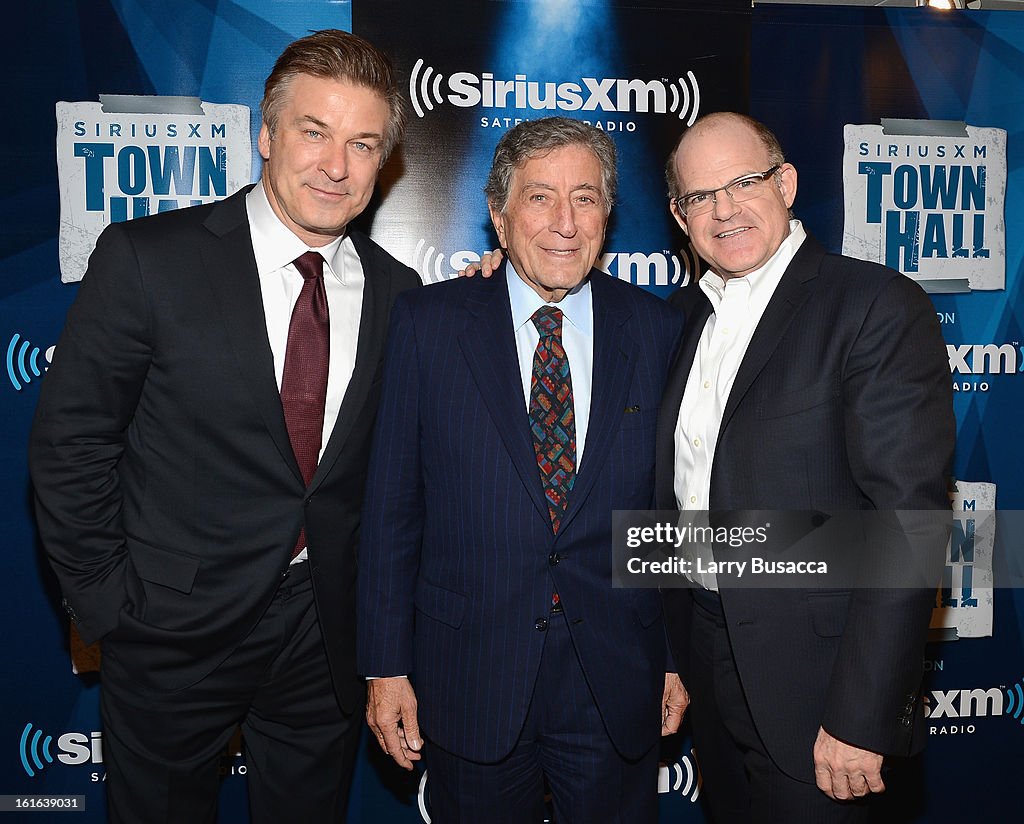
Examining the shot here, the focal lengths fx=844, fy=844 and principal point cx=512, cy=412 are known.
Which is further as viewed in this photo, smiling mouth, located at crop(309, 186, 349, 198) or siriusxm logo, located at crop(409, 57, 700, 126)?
siriusxm logo, located at crop(409, 57, 700, 126)

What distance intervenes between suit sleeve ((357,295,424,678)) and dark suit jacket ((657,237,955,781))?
0.73 metres

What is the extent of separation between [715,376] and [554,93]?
4.84ft

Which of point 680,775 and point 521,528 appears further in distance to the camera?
point 680,775

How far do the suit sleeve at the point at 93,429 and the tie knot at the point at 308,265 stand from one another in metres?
0.38

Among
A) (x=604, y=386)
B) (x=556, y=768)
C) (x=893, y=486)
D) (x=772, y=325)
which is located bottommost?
(x=556, y=768)

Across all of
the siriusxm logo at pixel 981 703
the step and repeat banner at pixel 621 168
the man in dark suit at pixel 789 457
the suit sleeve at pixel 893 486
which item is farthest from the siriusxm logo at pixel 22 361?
the siriusxm logo at pixel 981 703

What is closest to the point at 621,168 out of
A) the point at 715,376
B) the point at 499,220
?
the point at 499,220

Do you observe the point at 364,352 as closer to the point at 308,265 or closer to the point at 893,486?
the point at 308,265

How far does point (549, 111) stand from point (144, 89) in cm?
140

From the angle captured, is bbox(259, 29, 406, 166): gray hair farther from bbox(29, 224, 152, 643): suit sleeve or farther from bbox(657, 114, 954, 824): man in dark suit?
bbox(657, 114, 954, 824): man in dark suit

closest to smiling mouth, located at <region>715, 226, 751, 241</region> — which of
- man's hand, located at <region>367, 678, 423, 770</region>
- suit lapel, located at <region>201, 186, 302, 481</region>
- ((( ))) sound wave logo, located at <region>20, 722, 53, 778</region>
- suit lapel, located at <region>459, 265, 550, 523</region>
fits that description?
suit lapel, located at <region>459, 265, 550, 523</region>

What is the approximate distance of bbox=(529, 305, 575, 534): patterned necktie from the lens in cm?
202

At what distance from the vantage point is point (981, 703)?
3301mm

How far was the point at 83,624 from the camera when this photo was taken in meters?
2.05
